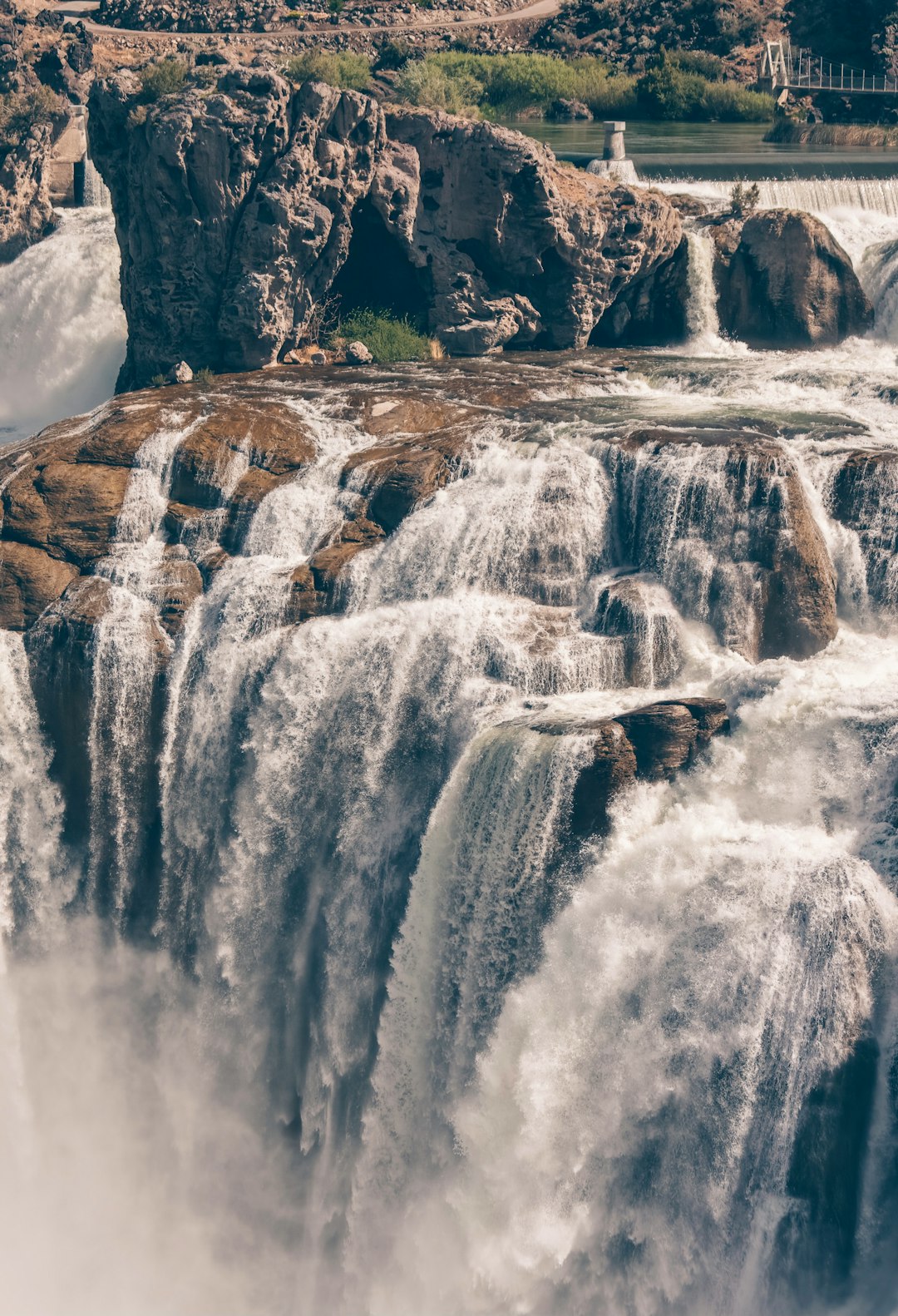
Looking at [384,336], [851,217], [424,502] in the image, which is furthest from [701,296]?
[424,502]

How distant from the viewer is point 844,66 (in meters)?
64.0

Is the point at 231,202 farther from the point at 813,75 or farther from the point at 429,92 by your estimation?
the point at 813,75

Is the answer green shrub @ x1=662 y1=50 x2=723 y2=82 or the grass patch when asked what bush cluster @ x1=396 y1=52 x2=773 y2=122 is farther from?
the grass patch

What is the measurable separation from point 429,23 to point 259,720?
5755 cm

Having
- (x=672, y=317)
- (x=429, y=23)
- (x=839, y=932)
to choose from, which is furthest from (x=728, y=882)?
(x=429, y=23)

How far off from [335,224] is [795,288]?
1115cm

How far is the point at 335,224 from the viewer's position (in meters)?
33.4

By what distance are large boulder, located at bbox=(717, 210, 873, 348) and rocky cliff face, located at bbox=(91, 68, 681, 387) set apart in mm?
2119

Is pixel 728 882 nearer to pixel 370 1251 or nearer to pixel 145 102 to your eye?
pixel 370 1251

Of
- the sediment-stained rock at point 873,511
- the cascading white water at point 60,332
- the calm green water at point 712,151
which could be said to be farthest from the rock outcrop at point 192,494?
the calm green water at point 712,151

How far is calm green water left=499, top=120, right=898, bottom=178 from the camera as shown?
4219 centimetres

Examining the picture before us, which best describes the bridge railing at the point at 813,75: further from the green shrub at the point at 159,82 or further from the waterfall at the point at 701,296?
the green shrub at the point at 159,82

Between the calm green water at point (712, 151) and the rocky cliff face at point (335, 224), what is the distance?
857cm

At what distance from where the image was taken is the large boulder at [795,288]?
34.5m
